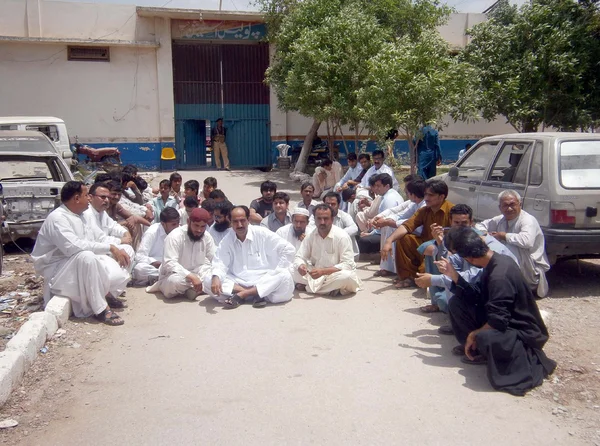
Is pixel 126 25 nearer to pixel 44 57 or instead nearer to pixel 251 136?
pixel 44 57

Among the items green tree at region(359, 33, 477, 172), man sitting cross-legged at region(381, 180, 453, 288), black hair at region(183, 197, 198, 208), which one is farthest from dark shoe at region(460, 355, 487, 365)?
green tree at region(359, 33, 477, 172)

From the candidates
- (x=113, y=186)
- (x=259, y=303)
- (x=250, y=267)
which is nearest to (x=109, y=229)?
(x=113, y=186)

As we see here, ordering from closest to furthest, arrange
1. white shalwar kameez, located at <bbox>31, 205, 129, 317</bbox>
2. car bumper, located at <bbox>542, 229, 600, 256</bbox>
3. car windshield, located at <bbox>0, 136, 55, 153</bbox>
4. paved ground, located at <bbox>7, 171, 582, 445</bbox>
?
paved ground, located at <bbox>7, 171, 582, 445</bbox> < white shalwar kameez, located at <bbox>31, 205, 129, 317</bbox> < car bumper, located at <bbox>542, 229, 600, 256</bbox> < car windshield, located at <bbox>0, 136, 55, 153</bbox>

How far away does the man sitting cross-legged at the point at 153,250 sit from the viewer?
699 cm

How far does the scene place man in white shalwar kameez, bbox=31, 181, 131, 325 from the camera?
18.1 ft

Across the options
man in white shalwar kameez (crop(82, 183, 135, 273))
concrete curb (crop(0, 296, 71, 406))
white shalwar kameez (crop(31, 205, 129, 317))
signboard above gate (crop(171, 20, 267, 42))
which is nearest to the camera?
concrete curb (crop(0, 296, 71, 406))

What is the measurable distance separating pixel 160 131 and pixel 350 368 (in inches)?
681

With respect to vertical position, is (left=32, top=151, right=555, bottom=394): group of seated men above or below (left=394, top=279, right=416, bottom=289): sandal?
above

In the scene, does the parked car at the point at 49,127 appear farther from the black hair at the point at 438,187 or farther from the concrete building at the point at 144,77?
the black hair at the point at 438,187

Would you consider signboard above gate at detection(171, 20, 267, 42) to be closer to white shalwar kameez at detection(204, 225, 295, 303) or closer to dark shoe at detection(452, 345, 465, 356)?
white shalwar kameez at detection(204, 225, 295, 303)

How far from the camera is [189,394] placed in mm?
4023

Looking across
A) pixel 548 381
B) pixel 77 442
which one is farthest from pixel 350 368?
pixel 77 442

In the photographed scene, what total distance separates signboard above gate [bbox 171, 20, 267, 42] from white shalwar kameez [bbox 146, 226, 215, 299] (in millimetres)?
15334

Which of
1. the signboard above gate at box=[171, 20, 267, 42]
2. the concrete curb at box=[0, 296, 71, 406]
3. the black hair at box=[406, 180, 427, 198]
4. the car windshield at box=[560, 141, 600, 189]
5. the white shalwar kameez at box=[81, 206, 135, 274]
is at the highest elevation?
the signboard above gate at box=[171, 20, 267, 42]
